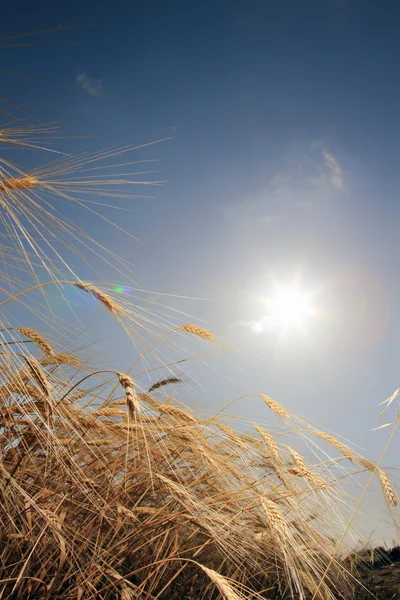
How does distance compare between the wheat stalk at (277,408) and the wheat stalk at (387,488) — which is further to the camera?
the wheat stalk at (277,408)

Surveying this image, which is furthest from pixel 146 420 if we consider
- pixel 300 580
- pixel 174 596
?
pixel 300 580

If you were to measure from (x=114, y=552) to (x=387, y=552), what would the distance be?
2425mm

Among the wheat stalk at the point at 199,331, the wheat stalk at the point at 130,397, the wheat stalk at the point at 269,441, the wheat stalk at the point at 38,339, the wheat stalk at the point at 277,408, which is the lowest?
the wheat stalk at the point at 130,397

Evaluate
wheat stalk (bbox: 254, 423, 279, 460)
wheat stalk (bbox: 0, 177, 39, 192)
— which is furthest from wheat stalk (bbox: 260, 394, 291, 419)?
wheat stalk (bbox: 0, 177, 39, 192)

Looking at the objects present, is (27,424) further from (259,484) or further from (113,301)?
(259,484)

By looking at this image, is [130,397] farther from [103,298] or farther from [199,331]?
[199,331]

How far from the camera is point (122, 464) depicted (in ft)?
7.79

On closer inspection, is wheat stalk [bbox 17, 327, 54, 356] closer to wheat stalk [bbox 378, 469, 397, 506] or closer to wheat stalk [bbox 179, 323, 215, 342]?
wheat stalk [bbox 179, 323, 215, 342]

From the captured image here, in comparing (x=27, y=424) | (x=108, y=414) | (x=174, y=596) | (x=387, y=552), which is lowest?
(x=174, y=596)

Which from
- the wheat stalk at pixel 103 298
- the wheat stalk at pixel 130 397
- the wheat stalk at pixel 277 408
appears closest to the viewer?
the wheat stalk at pixel 130 397

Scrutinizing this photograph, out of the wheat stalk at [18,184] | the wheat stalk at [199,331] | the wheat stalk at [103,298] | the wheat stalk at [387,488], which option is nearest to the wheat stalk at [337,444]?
the wheat stalk at [387,488]

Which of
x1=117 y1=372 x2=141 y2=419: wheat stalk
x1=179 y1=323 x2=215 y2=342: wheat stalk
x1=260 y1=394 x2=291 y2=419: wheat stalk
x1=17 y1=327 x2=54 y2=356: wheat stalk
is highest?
x1=179 y1=323 x2=215 y2=342: wheat stalk

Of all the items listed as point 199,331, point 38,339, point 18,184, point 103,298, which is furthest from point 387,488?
point 18,184

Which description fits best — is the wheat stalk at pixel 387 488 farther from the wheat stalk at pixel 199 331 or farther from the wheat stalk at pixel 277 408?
the wheat stalk at pixel 199 331
